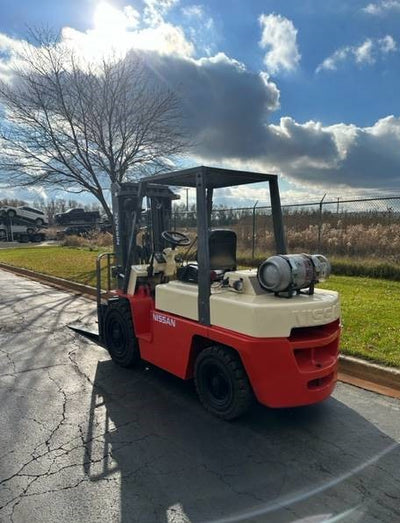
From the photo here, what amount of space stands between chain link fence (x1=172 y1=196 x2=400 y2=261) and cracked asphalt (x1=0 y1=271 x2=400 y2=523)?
6.47 meters

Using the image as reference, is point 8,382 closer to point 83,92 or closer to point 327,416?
point 327,416

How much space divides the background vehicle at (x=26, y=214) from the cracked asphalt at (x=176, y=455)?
35920 millimetres

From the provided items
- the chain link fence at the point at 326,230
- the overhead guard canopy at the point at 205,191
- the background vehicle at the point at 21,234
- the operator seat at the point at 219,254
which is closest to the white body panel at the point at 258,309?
the overhead guard canopy at the point at 205,191

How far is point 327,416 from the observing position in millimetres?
3717

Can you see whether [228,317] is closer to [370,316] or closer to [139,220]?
[139,220]

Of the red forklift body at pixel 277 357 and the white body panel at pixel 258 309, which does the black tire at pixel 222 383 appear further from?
the white body panel at pixel 258 309

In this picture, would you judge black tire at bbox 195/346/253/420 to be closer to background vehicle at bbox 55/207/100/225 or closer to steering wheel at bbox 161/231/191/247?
steering wheel at bbox 161/231/191/247

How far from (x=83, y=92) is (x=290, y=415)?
1288cm

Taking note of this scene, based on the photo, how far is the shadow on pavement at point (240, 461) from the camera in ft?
8.27

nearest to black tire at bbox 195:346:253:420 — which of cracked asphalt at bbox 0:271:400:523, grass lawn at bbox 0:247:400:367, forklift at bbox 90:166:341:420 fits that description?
forklift at bbox 90:166:341:420

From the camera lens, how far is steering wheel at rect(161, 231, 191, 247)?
432 centimetres

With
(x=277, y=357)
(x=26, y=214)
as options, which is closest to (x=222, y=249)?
(x=277, y=357)

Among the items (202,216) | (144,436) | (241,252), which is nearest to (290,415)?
(144,436)

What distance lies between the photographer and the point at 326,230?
42.0 ft
